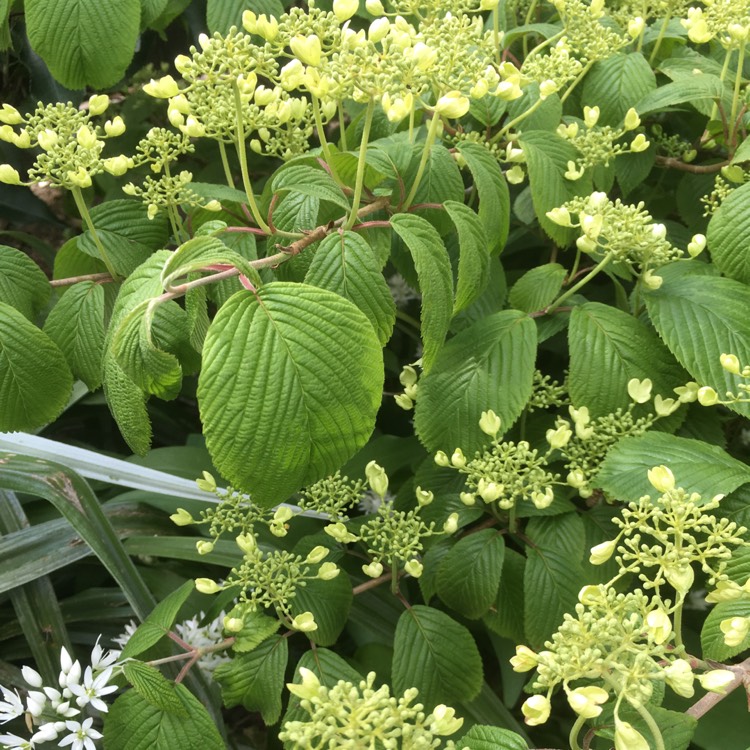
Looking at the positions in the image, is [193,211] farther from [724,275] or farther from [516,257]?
[516,257]

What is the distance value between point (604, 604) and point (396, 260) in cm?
51

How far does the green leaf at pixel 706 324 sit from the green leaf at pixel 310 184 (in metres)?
0.37

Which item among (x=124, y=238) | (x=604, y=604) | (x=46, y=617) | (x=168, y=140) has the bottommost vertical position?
(x=46, y=617)

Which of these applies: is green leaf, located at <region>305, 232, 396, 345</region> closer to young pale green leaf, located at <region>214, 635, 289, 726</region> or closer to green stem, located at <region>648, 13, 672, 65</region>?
young pale green leaf, located at <region>214, 635, 289, 726</region>

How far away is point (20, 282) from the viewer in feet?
2.72

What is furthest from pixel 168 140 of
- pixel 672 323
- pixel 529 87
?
pixel 672 323

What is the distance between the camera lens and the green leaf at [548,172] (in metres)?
0.87

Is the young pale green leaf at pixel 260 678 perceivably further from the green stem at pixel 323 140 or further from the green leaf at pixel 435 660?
the green stem at pixel 323 140

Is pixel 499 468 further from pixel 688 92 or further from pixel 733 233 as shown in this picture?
pixel 688 92

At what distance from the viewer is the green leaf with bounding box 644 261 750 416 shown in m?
0.79

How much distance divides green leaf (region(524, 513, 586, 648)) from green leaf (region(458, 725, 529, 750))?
0.31 meters

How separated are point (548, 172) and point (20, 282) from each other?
1.94ft

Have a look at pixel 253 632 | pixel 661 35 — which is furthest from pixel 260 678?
pixel 661 35

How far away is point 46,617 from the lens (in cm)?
112
